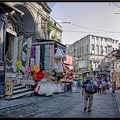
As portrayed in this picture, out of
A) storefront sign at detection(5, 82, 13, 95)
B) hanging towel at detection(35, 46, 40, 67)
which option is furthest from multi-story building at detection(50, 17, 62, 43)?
storefront sign at detection(5, 82, 13, 95)

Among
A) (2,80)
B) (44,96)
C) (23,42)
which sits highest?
(23,42)

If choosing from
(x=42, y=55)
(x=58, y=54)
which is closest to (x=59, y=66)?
(x=58, y=54)

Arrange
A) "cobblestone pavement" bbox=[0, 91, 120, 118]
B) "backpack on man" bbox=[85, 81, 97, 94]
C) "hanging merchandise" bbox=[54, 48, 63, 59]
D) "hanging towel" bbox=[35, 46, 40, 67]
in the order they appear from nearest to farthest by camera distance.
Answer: "cobblestone pavement" bbox=[0, 91, 120, 118] → "backpack on man" bbox=[85, 81, 97, 94] → "hanging towel" bbox=[35, 46, 40, 67] → "hanging merchandise" bbox=[54, 48, 63, 59]

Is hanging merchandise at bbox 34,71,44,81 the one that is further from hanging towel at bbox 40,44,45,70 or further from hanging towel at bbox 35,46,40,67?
hanging towel at bbox 35,46,40,67

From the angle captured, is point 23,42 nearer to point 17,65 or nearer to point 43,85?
point 17,65

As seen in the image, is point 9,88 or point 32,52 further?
point 32,52

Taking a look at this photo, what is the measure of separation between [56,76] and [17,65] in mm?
6836

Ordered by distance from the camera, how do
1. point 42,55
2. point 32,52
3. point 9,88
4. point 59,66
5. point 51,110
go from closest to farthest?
1. point 51,110
2. point 9,88
3. point 32,52
4. point 42,55
5. point 59,66

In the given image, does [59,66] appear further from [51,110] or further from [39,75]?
[51,110]

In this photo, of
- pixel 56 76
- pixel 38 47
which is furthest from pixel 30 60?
pixel 56 76

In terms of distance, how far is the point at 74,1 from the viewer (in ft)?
17.9

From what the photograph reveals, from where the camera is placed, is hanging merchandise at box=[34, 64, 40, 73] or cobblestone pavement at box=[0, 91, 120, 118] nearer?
cobblestone pavement at box=[0, 91, 120, 118]

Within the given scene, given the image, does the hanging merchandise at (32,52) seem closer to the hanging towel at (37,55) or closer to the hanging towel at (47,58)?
the hanging towel at (37,55)

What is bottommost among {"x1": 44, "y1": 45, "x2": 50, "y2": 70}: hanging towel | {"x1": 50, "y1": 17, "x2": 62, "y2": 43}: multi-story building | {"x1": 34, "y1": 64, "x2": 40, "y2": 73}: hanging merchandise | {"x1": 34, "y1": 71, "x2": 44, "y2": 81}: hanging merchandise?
{"x1": 34, "y1": 71, "x2": 44, "y2": 81}: hanging merchandise
